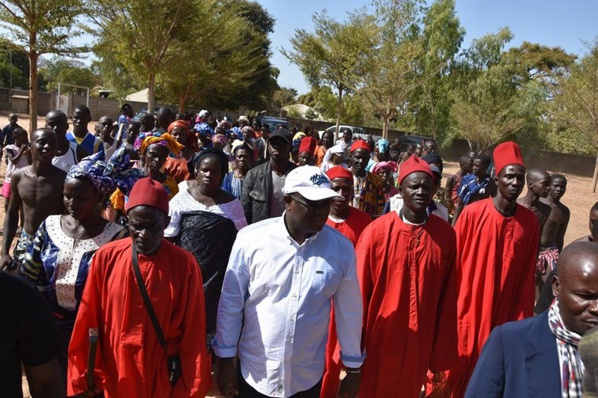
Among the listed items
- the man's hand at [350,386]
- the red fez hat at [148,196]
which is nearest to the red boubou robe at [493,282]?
the man's hand at [350,386]

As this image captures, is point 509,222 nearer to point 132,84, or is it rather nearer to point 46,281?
point 46,281

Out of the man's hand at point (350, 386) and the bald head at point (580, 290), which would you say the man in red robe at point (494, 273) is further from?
the bald head at point (580, 290)

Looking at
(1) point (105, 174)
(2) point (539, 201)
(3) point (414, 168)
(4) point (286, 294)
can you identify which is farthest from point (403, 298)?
(2) point (539, 201)

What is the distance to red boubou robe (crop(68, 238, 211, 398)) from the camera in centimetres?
284

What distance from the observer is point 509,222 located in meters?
4.44

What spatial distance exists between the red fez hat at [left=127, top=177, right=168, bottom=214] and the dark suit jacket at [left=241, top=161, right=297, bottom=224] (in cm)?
229

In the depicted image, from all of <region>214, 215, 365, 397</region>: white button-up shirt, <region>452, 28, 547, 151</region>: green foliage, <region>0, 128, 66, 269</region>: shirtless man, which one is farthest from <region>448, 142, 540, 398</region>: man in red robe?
<region>452, 28, 547, 151</region>: green foliage

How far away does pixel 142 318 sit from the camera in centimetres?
284

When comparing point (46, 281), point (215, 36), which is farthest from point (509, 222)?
point (215, 36)

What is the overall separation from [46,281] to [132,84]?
56.5 m

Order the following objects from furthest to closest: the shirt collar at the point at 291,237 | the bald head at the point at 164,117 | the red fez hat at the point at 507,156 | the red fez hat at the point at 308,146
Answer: the bald head at the point at 164,117, the red fez hat at the point at 308,146, the red fez hat at the point at 507,156, the shirt collar at the point at 291,237

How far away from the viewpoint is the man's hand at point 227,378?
2887mm

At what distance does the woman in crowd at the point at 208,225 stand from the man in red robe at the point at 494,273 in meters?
2.02

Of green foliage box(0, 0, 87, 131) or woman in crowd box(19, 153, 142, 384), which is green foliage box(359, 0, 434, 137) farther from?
woman in crowd box(19, 153, 142, 384)
